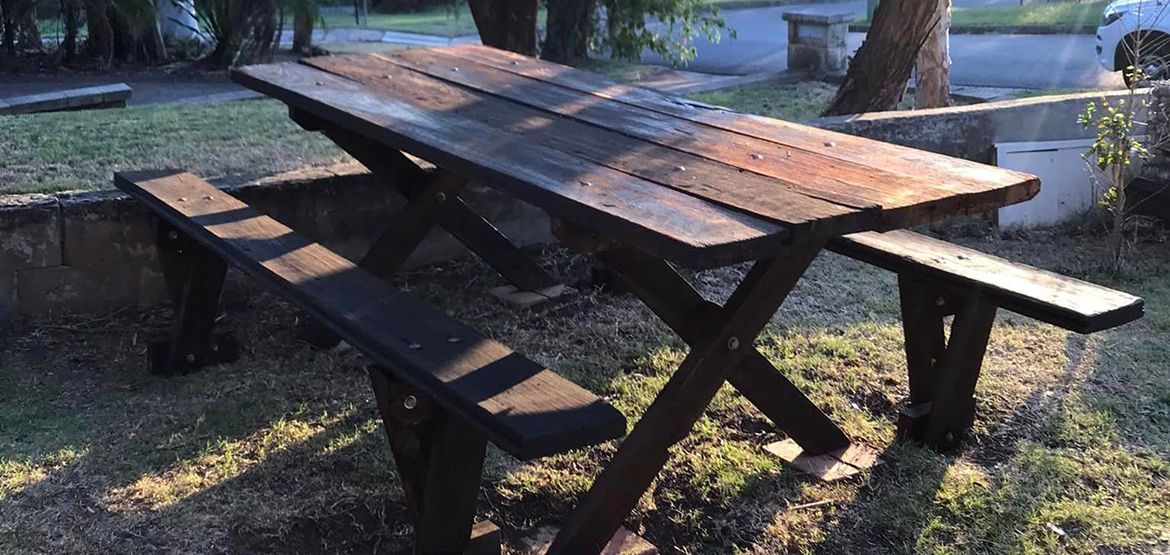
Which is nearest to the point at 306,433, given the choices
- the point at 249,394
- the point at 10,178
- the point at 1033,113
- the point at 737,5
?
the point at 249,394

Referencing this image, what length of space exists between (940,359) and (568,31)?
30.2 ft

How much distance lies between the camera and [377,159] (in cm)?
419

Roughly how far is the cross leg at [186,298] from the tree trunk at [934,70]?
A: 4.85 metres

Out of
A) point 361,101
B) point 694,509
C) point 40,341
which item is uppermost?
point 361,101

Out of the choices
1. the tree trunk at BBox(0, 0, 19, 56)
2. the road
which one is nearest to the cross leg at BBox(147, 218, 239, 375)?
the road

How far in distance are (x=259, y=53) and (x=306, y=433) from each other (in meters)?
9.83

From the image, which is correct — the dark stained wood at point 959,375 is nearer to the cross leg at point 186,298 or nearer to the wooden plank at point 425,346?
the wooden plank at point 425,346

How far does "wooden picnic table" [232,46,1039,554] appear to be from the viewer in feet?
7.29

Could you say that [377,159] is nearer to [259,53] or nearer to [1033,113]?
[1033,113]

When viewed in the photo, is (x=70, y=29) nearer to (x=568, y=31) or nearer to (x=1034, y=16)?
(x=568, y=31)

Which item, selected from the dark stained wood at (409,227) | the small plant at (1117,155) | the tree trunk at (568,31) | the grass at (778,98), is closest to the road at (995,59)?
the tree trunk at (568,31)

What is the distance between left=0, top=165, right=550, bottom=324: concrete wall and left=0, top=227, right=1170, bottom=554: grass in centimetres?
10

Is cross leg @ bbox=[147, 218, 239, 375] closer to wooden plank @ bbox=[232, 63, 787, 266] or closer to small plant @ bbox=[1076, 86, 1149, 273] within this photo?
wooden plank @ bbox=[232, 63, 787, 266]

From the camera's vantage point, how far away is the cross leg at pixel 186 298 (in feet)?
12.2
